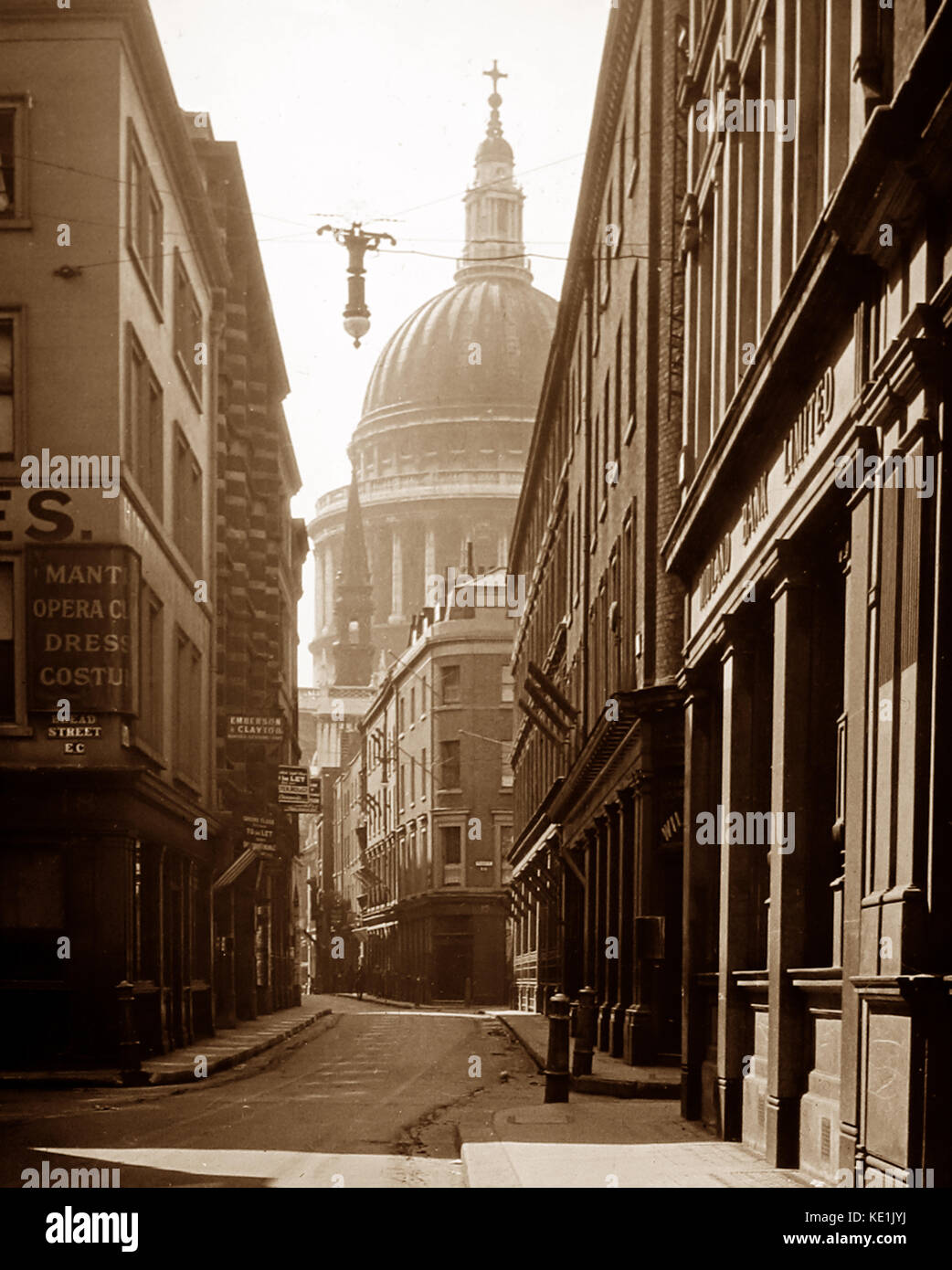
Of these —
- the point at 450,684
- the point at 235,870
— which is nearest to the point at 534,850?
the point at 235,870

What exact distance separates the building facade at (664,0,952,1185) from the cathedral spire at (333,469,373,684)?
5813 inches

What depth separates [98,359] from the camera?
2841cm

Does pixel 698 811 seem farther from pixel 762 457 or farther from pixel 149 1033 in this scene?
pixel 149 1033

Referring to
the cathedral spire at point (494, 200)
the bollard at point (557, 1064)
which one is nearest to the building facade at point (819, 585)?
the bollard at point (557, 1064)

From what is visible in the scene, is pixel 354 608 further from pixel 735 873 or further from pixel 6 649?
pixel 735 873

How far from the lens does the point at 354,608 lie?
171750 mm

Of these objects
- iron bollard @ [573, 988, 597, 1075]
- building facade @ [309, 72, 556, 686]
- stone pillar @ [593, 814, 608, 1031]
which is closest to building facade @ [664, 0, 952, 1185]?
iron bollard @ [573, 988, 597, 1075]

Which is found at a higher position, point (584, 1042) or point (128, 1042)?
point (584, 1042)

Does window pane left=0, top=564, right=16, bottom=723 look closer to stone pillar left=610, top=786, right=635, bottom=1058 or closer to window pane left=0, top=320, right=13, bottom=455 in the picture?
window pane left=0, top=320, right=13, bottom=455

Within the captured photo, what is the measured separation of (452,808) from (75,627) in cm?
5868

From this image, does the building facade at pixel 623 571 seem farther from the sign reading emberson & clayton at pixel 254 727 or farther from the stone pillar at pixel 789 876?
the stone pillar at pixel 789 876

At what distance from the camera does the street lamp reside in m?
25.6
